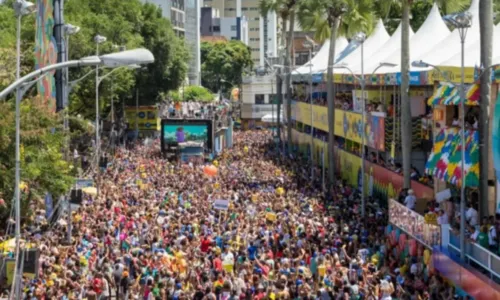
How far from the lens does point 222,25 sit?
19175 cm

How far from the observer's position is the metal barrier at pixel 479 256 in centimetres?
2156

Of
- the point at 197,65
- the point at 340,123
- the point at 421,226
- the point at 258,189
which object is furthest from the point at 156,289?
the point at 197,65

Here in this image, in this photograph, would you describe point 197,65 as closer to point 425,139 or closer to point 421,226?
point 425,139

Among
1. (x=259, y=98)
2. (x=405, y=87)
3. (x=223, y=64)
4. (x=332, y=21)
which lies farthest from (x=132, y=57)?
(x=223, y=64)

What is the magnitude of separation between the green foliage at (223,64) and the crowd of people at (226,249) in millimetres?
110949

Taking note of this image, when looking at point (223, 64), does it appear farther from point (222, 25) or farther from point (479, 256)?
point (479, 256)

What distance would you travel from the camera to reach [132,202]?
3969cm

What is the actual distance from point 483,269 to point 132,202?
19.1 meters

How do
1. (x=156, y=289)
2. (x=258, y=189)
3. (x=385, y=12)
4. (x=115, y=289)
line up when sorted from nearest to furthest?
(x=156, y=289)
(x=115, y=289)
(x=385, y=12)
(x=258, y=189)

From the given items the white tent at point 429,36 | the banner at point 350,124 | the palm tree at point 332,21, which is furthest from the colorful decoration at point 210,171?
the white tent at point 429,36

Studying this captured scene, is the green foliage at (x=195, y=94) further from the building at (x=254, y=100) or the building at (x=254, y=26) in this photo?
the building at (x=254, y=26)

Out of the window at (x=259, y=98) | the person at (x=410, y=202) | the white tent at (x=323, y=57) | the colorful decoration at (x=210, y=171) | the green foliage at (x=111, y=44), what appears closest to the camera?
the person at (x=410, y=202)

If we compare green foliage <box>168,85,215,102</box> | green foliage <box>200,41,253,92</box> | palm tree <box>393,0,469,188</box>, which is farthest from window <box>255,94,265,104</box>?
palm tree <box>393,0,469,188</box>

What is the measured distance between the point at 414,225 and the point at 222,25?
16529 cm
